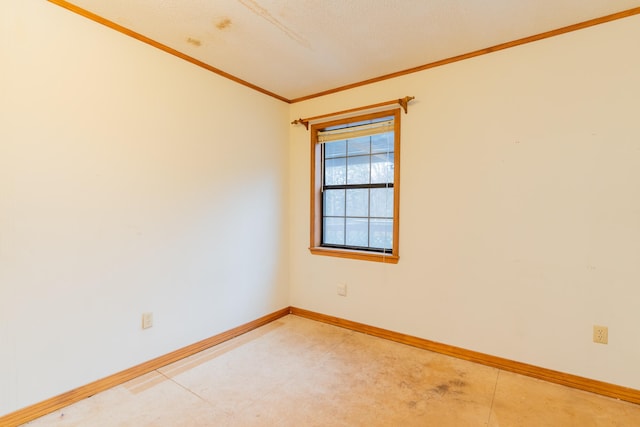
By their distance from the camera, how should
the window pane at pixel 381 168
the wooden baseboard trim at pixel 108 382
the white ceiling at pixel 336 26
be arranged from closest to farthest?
the wooden baseboard trim at pixel 108 382 → the white ceiling at pixel 336 26 → the window pane at pixel 381 168

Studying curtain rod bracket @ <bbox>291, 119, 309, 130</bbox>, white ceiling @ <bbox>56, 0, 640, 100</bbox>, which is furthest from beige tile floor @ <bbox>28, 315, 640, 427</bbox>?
white ceiling @ <bbox>56, 0, 640, 100</bbox>

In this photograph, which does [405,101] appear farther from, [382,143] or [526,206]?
[526,206]

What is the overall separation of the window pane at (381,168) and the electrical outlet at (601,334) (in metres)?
1.76

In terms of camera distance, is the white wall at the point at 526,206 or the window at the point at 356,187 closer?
the white wall at the point at 526,206

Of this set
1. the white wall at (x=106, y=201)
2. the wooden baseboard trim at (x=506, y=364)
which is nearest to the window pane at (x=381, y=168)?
the white wall at (x=106, y=201)

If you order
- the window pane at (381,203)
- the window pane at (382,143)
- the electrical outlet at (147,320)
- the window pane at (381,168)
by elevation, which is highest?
the window pane at (382,143)

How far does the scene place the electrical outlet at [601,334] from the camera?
194 centimetres

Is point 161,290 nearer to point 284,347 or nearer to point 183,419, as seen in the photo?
point 183,419

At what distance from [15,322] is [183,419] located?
40.6 inches

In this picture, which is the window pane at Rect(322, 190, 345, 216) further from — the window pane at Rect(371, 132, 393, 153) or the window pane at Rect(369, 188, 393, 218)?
the window pane at Rect(371, 132, 393, 153)

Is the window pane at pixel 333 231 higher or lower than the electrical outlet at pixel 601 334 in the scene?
higher

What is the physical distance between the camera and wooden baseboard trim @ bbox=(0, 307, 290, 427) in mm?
1632

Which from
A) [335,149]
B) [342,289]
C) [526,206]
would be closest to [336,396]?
[342,289]

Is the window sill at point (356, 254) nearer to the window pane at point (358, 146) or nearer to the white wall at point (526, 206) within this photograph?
the white wall at point (526, 206)
